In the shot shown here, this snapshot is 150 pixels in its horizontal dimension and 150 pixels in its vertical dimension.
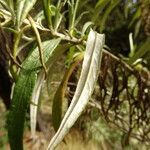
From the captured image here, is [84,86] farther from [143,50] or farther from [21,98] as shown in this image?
[143,50]

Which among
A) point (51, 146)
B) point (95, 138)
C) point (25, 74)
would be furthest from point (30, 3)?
point (95, 138)

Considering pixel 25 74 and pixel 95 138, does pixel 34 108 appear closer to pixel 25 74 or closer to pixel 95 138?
pixel 25 74

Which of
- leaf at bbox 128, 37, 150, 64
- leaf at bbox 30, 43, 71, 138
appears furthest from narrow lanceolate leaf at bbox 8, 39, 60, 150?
leaf at bbox 128, 37, 150, 64

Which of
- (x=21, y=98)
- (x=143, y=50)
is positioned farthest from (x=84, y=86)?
(x=143, y=50)

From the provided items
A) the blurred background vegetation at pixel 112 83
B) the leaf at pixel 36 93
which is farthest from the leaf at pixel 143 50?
the leaf at pixel 36 93

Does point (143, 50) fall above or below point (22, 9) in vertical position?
below

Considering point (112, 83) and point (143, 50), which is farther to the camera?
point (112, 83)
